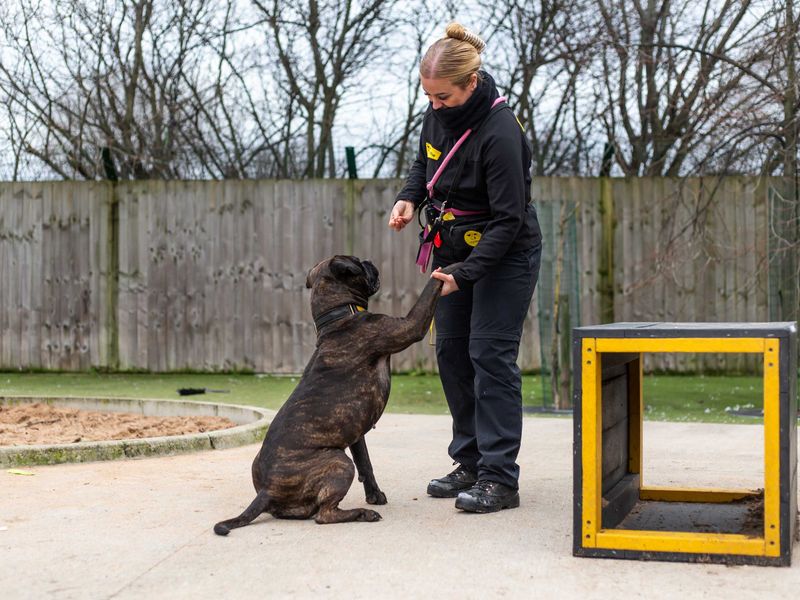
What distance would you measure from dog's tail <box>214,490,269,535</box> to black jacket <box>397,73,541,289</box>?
105 centimetres

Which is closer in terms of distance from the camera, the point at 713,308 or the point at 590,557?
the point at 590,557

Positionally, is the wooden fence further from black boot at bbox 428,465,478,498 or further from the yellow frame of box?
the yellow frame of box

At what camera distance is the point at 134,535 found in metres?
3.29

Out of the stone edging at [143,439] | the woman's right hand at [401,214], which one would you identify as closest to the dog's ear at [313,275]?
the woman's right hand at [401,214]

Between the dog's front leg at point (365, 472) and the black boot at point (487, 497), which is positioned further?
the dog's front leg at point (365, 472)

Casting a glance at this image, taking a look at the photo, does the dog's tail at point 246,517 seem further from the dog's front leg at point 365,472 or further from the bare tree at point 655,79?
the bare tree at point 655,79

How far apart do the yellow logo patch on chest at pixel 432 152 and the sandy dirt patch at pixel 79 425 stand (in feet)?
7.96

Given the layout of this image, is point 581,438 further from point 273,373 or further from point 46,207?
point 46,207

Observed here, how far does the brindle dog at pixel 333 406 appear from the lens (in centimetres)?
341

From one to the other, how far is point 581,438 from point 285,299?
21.7 ft

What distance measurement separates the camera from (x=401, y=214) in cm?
400

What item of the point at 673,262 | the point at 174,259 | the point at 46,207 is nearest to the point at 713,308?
the point at 673,262

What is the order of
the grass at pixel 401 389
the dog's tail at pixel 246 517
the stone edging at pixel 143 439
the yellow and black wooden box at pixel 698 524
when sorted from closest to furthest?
the yellow and black wooden box at pixel 698 524 < the dog's tail at pixel 246 517 < the stone edging at pixel 143 439 < the grass at pixel 401 389

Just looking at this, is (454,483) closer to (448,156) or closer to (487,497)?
(487,497)
